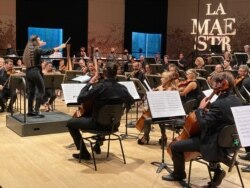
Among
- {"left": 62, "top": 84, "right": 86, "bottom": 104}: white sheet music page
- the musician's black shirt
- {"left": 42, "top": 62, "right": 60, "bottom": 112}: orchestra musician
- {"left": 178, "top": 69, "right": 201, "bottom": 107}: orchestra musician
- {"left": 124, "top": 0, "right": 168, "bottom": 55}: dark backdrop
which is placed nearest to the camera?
the musician's black shirt

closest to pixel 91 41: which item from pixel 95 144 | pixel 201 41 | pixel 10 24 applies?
pixel 10 24

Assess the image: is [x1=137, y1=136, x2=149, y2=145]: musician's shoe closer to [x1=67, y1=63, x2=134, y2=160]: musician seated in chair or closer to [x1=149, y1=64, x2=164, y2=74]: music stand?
[x1=67, y1=63, x2=134, y2=160]: musician seated in chair

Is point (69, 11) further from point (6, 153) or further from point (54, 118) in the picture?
point (6, 153)

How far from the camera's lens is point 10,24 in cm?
1856

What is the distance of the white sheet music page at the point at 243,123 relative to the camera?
3.60m

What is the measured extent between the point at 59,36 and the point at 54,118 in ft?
42.9

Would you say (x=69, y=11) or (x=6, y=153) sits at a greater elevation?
(x=69, y=11)

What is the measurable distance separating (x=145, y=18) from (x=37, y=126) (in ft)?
52.3

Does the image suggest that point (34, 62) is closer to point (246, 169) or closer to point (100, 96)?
point (100, 96)

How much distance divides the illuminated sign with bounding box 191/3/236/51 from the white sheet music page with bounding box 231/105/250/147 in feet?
48.9

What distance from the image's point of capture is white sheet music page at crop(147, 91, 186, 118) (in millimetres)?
5062

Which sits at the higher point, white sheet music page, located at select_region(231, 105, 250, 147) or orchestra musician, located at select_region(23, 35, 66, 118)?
orchestra musician, located at select_region(23, 35, 66, 118)

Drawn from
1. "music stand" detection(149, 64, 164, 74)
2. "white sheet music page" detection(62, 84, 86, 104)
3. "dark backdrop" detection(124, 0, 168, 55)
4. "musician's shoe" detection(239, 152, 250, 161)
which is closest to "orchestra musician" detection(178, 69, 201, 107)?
"musician's shoe" detection(239, 152, 250, 161)

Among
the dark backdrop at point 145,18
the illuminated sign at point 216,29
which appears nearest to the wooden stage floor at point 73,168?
the illuminated sign at point 216,29
